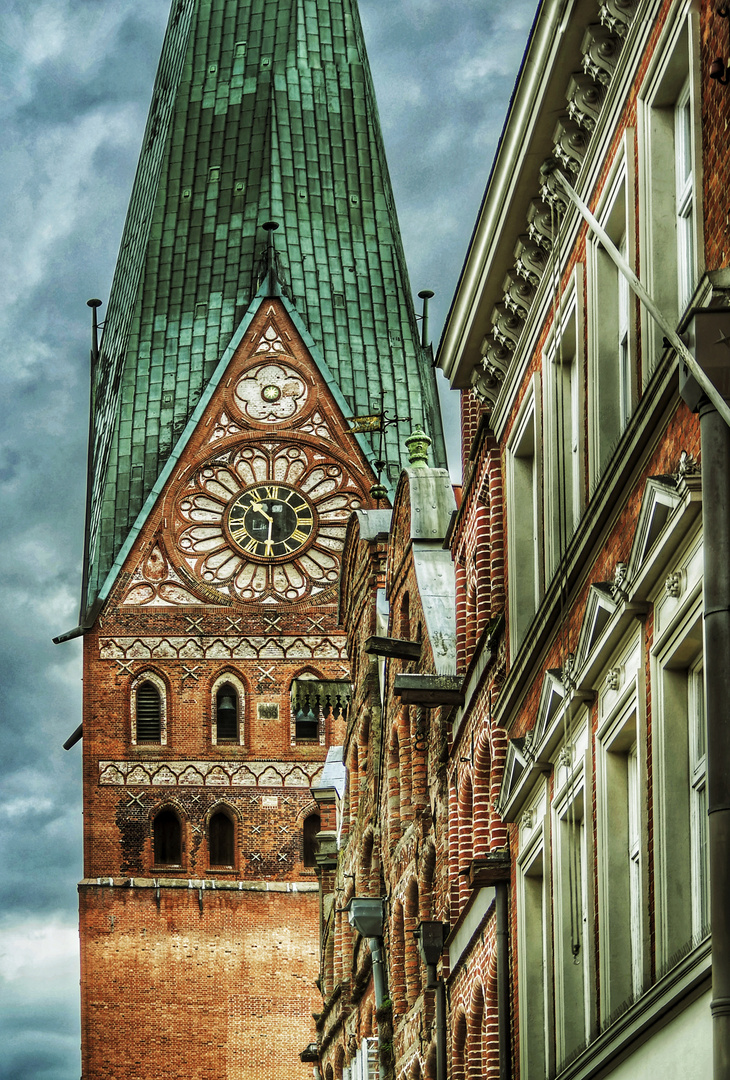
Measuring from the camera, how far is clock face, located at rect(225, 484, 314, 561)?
54.5m

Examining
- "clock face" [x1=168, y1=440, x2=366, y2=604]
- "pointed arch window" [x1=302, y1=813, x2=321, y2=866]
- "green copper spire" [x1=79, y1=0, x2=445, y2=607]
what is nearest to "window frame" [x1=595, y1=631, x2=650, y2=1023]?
"pointed arch window" [x1=302, y1=813, x2=321, y2=866]

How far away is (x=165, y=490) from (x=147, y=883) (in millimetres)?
8673

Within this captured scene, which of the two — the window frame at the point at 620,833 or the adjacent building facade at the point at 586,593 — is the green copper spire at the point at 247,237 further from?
the window frame at the point at 620,833

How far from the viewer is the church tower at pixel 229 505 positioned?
5116 cm

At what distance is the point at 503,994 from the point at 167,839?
34451 mm

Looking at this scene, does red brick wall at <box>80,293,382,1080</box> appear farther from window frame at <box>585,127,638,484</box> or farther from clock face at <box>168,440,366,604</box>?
window frame at <box>585,127,638,484</box>

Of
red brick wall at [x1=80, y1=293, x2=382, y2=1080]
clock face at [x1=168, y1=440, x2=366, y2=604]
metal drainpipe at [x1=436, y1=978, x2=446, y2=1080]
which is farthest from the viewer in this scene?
clock face at [x1=168, y1=440, x2=366, y2=604]

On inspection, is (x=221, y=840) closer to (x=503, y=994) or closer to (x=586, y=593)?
(x=503, y=994)

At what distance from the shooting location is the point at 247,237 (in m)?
58.3

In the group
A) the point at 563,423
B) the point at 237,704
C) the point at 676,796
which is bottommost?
the point at 676,796

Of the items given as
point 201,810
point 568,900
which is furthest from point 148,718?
point 568,900

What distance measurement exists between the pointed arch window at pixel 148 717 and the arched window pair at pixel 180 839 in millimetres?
1640

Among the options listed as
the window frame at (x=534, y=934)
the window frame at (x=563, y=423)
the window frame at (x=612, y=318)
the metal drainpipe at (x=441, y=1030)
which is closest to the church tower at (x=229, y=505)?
the metal drainpipe at (x=441, y=1030)

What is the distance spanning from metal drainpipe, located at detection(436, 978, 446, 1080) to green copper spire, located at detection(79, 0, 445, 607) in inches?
1299
